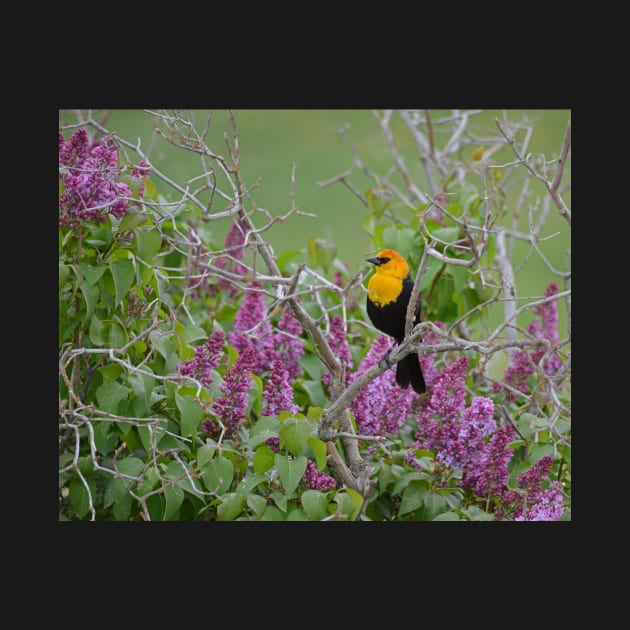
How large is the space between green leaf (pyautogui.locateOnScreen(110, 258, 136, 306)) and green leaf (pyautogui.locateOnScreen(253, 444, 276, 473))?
659 mm

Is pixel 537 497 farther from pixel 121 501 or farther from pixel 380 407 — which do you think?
pixel 121 501

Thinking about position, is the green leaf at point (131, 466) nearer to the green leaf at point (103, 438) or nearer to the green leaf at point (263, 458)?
the green leaf at point (103, 438)

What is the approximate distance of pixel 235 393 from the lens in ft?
8.78

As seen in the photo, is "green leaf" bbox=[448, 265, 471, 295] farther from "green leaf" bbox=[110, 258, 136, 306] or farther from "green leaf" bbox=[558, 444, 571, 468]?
"green leaf" bbox=[110, 258, 136, 306]

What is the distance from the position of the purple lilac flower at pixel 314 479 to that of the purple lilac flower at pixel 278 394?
228 millimetres

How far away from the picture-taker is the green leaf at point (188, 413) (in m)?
2.61

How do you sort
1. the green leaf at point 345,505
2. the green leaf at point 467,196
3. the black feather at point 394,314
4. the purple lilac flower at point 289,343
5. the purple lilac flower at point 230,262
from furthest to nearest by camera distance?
1. the purple lilac flower at point 230,262
2. the green leaf at point 467,196
3. the black feather at point 394,314
4. the purple lilac flower at point 289,343
5. the green leaf at point 345,505

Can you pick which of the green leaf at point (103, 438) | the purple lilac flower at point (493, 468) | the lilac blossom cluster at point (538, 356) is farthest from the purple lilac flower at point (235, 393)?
the lilac blossom cluster at point (538, 356)

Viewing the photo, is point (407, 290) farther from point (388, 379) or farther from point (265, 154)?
point (265, 154)

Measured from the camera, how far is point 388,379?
312 centimetres

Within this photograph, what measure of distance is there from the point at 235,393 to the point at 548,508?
1.08 m

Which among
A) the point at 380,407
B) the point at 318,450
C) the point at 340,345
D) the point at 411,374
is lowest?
the point at 318,450

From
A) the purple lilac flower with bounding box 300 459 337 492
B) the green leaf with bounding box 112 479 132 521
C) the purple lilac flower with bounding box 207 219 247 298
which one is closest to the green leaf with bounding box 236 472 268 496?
the purple lilac flower with bounding box 300 459 337 492

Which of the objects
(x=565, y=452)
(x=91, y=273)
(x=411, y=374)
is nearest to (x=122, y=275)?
(x=91, y=273)
